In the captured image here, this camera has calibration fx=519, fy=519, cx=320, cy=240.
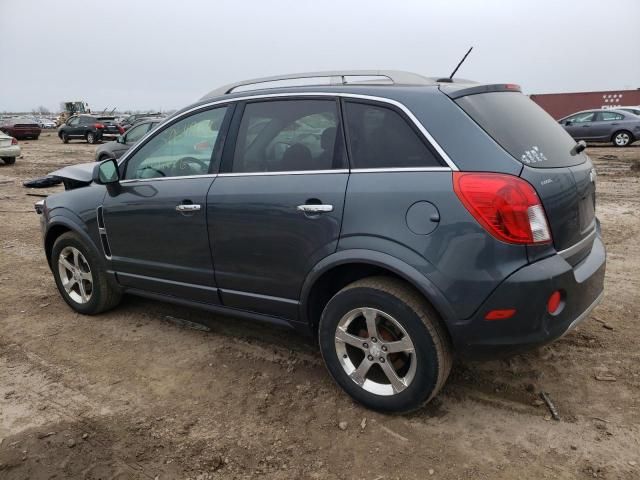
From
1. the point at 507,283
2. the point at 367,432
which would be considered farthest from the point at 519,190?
the point at 367,432

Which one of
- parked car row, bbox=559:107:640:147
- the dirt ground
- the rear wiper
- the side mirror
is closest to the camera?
the dirt ground

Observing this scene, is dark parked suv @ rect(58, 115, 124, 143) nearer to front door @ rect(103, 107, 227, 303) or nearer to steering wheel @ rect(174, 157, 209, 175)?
front door @ rect(103, 107, 227, 303)

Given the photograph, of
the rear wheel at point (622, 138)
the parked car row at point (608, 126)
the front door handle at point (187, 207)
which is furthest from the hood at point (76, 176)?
the rear wheel at point (622, 138)

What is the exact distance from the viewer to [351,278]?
303 cm

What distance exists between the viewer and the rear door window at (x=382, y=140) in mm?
2686

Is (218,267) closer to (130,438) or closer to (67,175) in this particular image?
(130,438)

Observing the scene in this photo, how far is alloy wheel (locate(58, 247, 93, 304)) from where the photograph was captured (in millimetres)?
4387

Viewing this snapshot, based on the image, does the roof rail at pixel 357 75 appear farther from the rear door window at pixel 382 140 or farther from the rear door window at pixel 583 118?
the rear door window at pixel 583 118

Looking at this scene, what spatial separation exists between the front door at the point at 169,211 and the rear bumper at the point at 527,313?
5.78 ft

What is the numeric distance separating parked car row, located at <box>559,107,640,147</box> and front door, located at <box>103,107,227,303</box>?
57.7ft

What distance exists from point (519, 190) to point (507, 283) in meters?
0.44

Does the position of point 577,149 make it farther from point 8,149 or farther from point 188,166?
point 8,149

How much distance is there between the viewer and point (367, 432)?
2.79 meters

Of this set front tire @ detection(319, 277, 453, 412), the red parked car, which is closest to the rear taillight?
front tire @ detection(319, 277, 453, 412)
